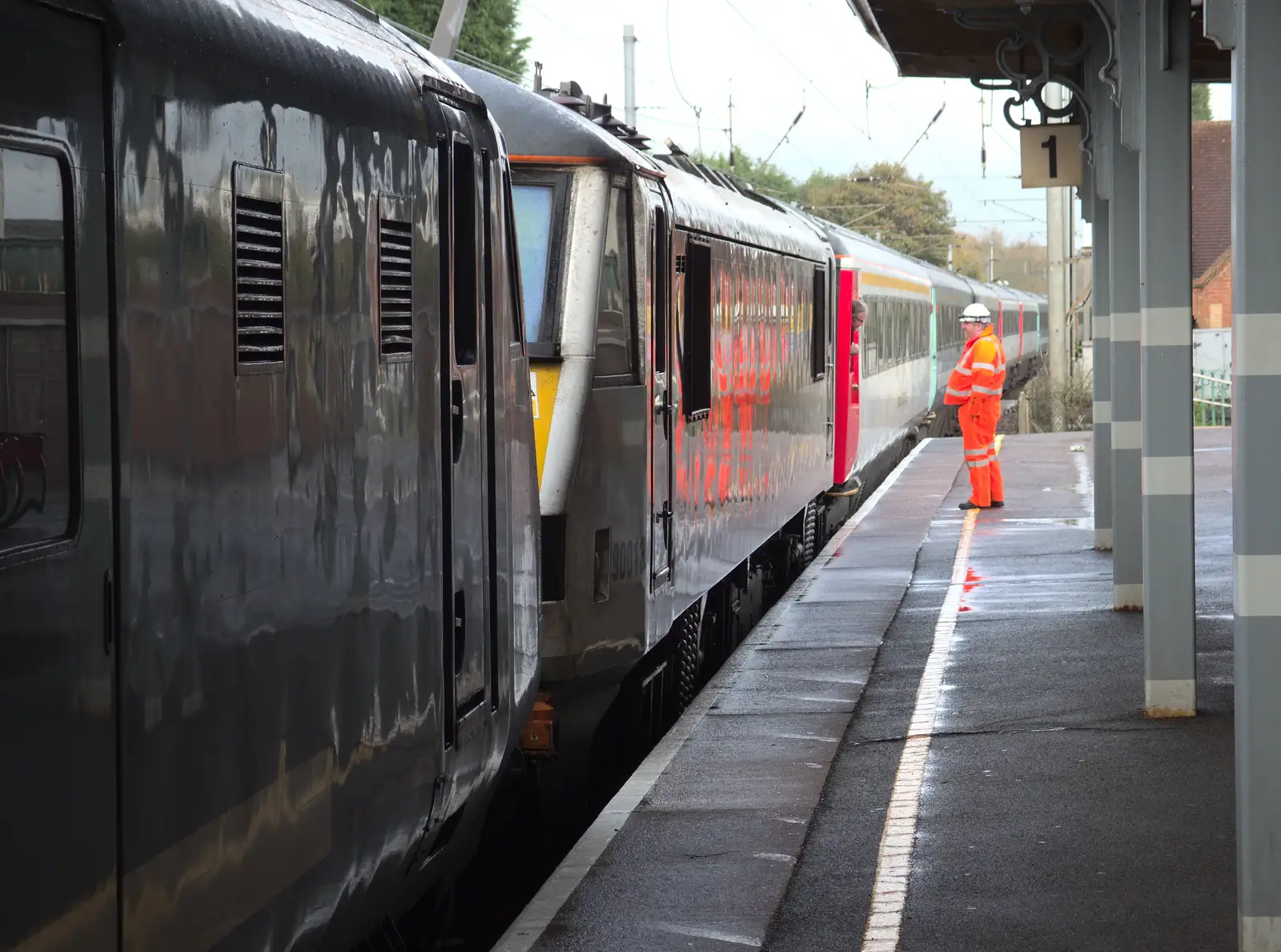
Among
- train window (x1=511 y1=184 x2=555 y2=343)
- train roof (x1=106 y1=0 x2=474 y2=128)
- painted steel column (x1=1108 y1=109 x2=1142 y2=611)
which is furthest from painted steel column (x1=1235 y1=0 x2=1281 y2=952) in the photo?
painted steel column (x1=1108 y1=109 x2=1142 y2=611)

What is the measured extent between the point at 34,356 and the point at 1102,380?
12.4 meters

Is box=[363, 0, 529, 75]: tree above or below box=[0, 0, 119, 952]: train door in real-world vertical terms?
above

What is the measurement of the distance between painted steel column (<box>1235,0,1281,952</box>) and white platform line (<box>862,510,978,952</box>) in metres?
1.00

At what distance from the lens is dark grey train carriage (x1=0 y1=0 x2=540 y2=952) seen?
2.72 m

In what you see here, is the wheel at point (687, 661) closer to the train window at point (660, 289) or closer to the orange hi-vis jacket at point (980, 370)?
the train window at point (660, 289)

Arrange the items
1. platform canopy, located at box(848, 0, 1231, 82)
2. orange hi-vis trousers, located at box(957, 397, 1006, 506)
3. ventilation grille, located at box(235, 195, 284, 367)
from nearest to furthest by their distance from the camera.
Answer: ventilation grille, located at box(235, 195, 284, 367)
platform canopy, located at box(848, 0, 1231, 82)
orange hi-vis trousers, located at box(957, 397, 1006, 506)

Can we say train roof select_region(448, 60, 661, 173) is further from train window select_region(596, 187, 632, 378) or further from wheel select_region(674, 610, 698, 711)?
wheel select_region(674, 610, 698, 711)

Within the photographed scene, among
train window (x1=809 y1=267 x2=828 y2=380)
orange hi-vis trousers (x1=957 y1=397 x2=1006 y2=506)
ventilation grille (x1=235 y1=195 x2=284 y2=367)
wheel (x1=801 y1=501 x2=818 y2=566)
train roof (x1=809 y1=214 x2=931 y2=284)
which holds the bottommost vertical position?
wheel (x1=801 y1=501 x2=818 y2=566)

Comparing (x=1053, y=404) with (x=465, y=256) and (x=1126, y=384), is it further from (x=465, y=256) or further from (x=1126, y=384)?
(x=465, y=256)

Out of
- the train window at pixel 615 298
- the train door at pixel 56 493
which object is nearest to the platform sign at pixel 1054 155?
the train window at pixel 615 298

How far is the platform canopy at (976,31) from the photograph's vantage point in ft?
40.2

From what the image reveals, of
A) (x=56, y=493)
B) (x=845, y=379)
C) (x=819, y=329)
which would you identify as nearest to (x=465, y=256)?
(x=56, y=493)

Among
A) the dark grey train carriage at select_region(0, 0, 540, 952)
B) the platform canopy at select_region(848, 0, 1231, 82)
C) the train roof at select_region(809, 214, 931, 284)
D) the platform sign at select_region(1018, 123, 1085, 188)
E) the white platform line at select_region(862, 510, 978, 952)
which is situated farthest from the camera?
the train roof at select_region(809, 214, 931, 284)

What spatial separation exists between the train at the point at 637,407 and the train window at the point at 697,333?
2cm
